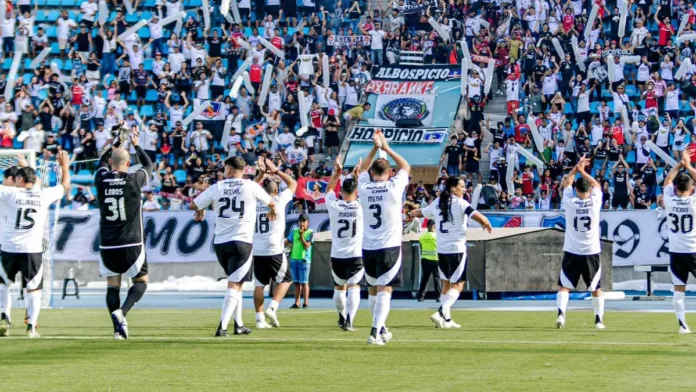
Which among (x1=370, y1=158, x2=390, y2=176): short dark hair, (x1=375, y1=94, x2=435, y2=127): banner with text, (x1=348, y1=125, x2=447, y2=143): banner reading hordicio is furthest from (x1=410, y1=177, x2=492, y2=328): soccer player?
(x1=375, y1=94, x2=435, y2=127): banner with text

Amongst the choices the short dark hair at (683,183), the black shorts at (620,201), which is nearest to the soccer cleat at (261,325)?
the short dark hair at (683,183)

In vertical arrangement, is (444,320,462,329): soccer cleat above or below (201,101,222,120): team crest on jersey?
below

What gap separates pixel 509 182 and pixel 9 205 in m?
22.6

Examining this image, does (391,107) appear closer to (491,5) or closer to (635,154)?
(491,5)

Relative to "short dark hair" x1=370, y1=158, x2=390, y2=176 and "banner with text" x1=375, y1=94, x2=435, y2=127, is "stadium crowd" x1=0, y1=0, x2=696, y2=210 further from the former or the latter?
"short dark hair" x1=370, y1=158, x2=390, y2=176

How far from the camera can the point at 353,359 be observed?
42.7 feet

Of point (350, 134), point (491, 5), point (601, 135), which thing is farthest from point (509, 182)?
point (491, 5)

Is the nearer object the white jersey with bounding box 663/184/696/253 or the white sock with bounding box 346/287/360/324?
the white sock with bounding box 346/287/360/324

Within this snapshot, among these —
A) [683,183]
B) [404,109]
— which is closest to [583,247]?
[683,183]

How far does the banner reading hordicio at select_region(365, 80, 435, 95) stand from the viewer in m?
42.5

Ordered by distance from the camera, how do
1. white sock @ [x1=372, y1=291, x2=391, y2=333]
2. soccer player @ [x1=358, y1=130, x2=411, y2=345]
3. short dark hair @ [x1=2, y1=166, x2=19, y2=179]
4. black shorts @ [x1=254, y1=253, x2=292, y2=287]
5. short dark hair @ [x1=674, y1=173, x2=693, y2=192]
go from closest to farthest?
white sock @ [x1=372, y1=291, x2=391, y2=333], soccer player @ [x1=358, y1=130, x2=411, y2=345], short dark hair @ [x1=2, y1=166, x2=19, y2=179], short dark hair @ [x1=674, y1=173, x2=693, y2=192], black shorts @ [x1=254, y1=253, x2=292, y2=287]

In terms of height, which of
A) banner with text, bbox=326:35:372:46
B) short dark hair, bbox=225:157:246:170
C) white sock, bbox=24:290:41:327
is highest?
banner with text, bbox=326:35:372:46

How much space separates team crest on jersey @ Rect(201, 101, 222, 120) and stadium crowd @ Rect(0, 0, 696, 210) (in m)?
0.21

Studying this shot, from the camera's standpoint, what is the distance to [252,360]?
12867 millimetres
